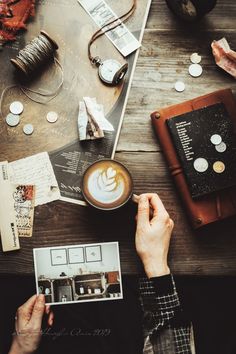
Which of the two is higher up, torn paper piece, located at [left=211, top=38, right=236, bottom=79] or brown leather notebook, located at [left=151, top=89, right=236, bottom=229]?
torn paper piece, located at [left=211, top=38, right=236, bottom=79]

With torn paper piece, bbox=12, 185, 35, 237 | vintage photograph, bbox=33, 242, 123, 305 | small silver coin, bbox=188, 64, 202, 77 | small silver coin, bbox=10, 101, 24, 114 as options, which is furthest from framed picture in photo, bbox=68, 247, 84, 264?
small silver coin, bbox=188, 64, 202, 77

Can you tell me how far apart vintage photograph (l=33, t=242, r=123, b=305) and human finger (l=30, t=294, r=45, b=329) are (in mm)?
31

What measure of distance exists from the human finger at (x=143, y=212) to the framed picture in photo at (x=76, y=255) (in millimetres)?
214

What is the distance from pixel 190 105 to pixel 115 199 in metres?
0.41

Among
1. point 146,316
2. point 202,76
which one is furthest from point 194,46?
point 146,316

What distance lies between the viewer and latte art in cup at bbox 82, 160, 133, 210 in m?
1.26

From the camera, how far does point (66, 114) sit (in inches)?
54.2

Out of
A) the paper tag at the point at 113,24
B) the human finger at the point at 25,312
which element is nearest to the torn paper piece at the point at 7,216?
the human finger at the point at 25,312

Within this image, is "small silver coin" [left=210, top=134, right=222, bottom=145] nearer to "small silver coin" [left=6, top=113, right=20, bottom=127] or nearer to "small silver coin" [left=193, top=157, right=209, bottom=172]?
"small silver coin" [left=193, top=157, right=209, bottom=172]

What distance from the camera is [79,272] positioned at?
134 cm

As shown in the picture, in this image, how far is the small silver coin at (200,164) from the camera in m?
1.31

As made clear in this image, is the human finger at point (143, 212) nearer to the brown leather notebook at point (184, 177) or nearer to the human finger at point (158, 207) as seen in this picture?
the human finger at point (158, 207)

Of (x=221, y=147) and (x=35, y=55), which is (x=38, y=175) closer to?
(x=35, y=55)

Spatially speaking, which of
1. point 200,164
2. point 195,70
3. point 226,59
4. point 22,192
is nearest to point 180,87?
point 195,70
